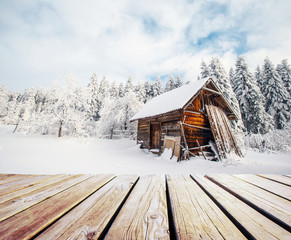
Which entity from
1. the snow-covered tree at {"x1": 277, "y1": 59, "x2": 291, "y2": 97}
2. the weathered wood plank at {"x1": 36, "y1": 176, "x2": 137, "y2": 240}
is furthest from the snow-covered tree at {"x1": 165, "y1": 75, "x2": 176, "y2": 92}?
the weathered wood plank at {"x1": 36, "y1": 176, "x2": 137, "y2": 240}

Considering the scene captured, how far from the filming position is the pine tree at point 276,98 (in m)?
23.3

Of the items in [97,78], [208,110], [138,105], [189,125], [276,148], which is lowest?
[276,148]

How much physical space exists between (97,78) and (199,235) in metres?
42.5

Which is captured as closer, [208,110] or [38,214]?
[38,214]

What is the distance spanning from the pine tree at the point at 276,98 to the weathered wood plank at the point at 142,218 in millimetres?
31340

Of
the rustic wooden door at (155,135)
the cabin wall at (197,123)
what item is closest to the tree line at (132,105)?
the rustic wooden door at (155,135)

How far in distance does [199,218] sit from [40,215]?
3.07 ft

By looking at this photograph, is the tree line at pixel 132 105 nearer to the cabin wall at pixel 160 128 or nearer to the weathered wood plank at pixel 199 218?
the cabin wall at pixel 160 128

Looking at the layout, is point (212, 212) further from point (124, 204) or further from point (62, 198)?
point (62, 198)

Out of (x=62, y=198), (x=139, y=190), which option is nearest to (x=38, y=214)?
(x=62, y=198)

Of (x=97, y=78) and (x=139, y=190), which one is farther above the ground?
(x=97, y=78)

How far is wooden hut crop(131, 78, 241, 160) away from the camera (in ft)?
30.6

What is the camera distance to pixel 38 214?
81 centimetres

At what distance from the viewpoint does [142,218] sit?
792mm
